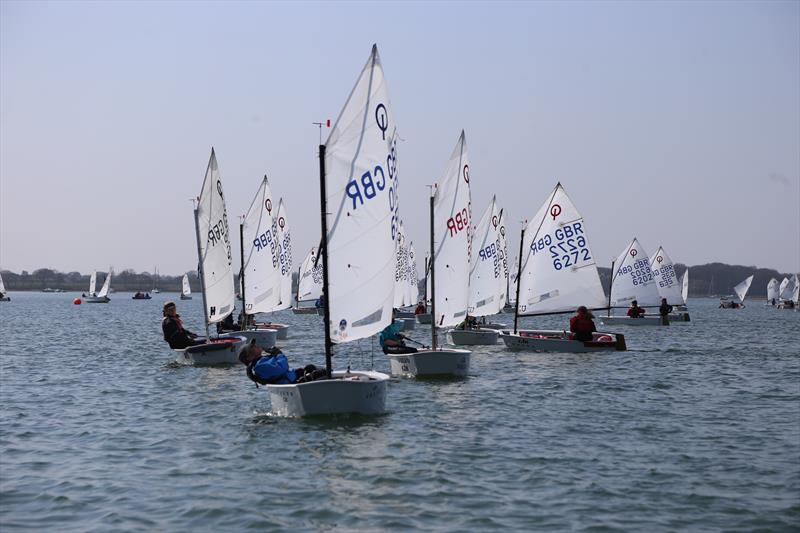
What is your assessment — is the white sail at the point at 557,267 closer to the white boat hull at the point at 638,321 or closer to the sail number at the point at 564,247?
the sail number at the point at 564,247

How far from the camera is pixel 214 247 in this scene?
3666 cm

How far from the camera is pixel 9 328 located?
67.2 m

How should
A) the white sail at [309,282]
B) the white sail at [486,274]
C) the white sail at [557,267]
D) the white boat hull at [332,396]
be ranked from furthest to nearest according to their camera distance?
the white sail at [309,282] → the white sail at [486,274] → the white sail at [557,267] → the white boat hull at [332,396]

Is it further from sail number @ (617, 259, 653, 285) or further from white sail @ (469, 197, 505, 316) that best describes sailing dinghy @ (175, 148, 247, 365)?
sail number @ (617, 259, 653, 285)

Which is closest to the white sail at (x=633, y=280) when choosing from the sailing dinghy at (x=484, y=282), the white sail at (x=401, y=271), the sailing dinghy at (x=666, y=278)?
the sailing dinghy at (x=666, y=278)

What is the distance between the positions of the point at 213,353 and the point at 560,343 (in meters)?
14.4

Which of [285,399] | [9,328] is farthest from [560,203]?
[9,328]

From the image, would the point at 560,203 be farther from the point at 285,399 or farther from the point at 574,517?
the point at 574,517

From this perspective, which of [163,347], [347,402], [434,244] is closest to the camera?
[347,402]

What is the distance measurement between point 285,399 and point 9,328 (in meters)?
55.3

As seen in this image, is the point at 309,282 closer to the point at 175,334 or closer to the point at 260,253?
the point at 260,253

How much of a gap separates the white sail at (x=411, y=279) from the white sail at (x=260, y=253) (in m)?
34.3

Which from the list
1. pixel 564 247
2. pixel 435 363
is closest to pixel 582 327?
pixel 564 247

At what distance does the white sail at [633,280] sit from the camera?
230ft
